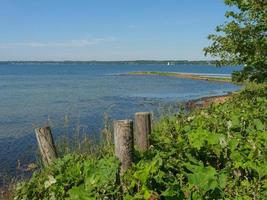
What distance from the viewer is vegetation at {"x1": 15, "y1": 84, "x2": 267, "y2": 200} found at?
15.9 ft

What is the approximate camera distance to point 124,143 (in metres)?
5.61

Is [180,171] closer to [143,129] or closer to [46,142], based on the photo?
[143,129]

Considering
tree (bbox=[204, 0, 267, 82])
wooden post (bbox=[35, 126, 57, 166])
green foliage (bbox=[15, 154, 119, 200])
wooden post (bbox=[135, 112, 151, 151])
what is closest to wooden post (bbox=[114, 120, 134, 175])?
green foliage (bbox=[15, 154, 119, 200])

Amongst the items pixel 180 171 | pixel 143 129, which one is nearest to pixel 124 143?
pixel 180 171

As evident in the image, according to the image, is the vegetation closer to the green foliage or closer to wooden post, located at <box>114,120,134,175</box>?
the green foliage

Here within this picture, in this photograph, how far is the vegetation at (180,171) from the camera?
15.9 ft

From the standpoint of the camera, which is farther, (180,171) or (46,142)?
(46,142)

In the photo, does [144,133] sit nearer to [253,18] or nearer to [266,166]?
[266,166]

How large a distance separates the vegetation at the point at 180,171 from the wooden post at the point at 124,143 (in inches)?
5.1

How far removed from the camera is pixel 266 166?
577cm

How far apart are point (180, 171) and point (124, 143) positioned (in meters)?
0.78

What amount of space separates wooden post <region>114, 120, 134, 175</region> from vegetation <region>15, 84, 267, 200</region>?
0.43 feet

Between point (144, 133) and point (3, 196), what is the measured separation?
5714mm

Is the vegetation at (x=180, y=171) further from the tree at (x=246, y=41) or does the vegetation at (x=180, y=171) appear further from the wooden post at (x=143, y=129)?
the tree at (x=246, y=41)
